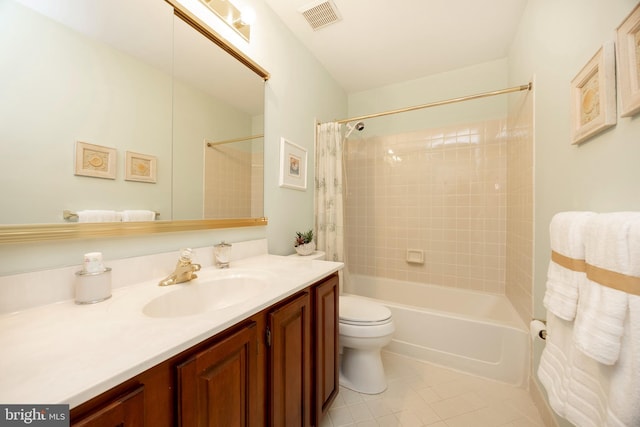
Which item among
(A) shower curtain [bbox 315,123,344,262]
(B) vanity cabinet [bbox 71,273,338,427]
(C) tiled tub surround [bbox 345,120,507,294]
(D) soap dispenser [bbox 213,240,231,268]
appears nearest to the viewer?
(B) vanity cabinet [bbox 71,273,338,427]

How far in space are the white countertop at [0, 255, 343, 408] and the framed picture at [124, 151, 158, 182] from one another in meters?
0.43

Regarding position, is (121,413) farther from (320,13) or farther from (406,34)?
(406,34)

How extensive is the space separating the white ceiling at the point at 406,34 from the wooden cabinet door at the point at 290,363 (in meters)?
1.90

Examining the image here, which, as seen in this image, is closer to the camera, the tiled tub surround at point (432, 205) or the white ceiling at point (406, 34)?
the white ceiling at point (406, 34)

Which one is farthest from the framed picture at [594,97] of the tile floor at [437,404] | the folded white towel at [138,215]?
the folded white towel at [138,215]

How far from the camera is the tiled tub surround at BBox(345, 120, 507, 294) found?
2180 millimetres

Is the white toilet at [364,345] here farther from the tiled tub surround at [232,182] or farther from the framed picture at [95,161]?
the framed picture at [95,161]

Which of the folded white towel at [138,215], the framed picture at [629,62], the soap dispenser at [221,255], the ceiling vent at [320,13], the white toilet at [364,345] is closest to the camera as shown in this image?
the framed picture at [629,62]

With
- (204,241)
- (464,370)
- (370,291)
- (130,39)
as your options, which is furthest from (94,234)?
(370,291)

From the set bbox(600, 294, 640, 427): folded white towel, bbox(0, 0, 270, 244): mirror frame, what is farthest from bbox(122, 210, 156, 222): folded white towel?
bbox(600, 294, 640, 427): folded white towel

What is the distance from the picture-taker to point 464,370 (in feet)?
5.41

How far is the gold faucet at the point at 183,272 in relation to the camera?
0.91 meters
